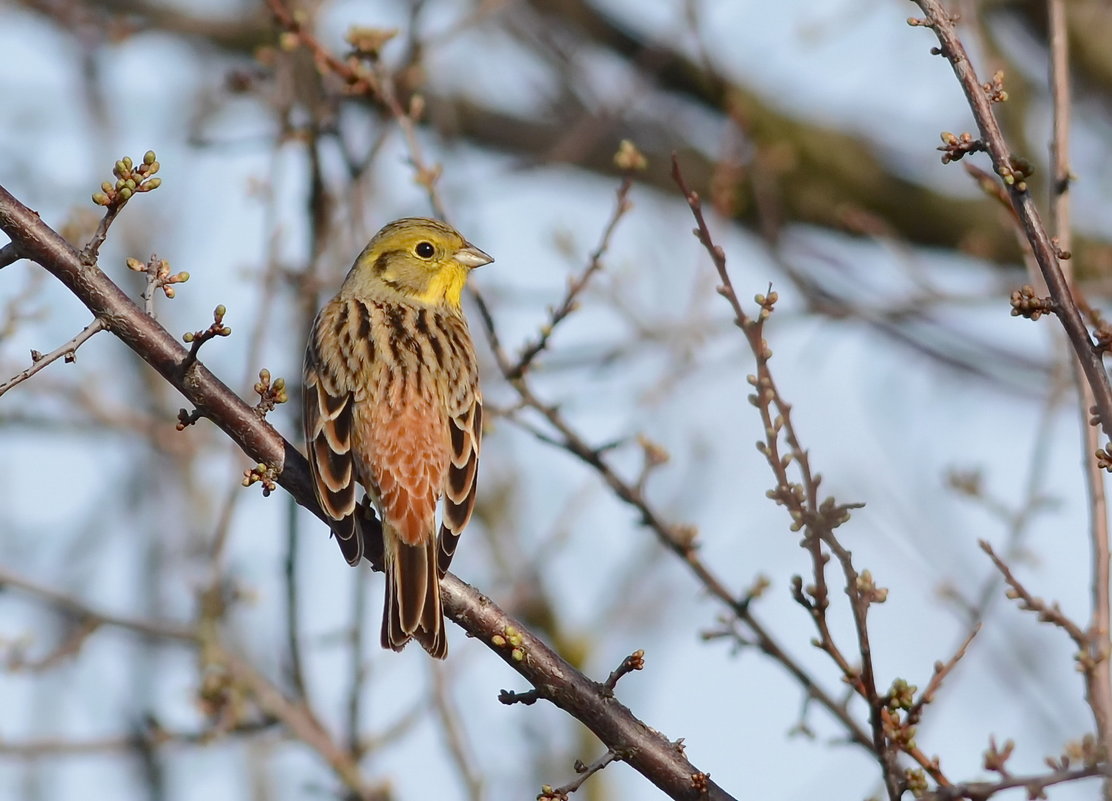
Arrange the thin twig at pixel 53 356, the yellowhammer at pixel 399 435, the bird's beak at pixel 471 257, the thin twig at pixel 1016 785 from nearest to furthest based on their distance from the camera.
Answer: the thin twig at pixel 1016 785 → the thin twig at pixel 53 356 → the yellowhammer at pixel 399 435 → the bird's beak at pixel 471 257

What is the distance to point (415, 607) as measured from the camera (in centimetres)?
463

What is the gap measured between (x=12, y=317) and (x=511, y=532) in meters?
4.26

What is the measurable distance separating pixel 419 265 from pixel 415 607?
261 cm

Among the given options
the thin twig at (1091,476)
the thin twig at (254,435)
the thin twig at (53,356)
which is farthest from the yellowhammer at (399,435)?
the thin twig at (1091,476)

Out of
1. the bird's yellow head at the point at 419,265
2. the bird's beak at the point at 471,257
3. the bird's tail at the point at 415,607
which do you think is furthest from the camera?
the bird's yellow head at the point at 419,265

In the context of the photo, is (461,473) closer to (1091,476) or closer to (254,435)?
(254,435)

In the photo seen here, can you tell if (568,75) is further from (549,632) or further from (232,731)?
(232,731)

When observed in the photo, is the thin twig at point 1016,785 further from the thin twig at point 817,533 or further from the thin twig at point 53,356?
the thin twig at point 53,356

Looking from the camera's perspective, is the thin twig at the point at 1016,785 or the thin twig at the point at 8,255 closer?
the thin twig at the point at 1016,785

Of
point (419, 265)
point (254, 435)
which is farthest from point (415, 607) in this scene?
point (419, 265)

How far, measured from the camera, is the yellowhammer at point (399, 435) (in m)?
4.74

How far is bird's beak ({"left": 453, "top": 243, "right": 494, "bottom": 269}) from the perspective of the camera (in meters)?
6.74

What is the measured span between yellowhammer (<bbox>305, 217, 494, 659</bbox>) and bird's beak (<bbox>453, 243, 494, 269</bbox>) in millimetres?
304

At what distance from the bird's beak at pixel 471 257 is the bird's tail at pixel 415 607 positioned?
221 cm
